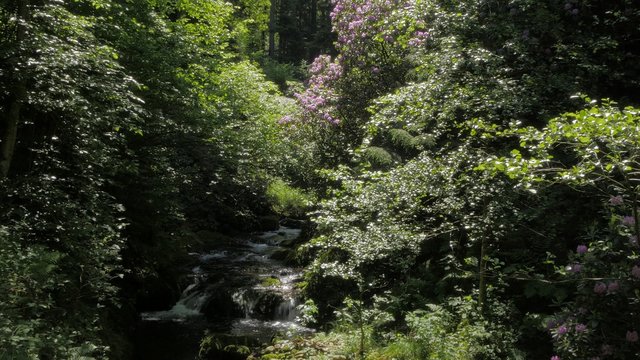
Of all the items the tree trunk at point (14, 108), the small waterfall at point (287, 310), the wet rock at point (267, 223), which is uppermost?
the tree trunk at point (14, 108)

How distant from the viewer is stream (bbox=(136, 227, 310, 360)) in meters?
8.73

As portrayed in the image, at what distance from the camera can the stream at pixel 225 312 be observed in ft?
28.6

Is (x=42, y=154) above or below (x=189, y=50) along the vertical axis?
below

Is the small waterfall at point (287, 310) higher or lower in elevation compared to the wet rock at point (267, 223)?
lower

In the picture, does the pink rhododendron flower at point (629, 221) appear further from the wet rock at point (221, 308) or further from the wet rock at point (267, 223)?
the wet rock at point (267, 223)

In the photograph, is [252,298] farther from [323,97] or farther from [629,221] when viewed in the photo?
[629,221]

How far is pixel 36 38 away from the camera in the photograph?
16.7 feet

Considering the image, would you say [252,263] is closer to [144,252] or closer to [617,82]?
[144,252]

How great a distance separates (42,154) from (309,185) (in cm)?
906

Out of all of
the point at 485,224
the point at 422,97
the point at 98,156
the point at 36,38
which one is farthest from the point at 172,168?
Result: the point at 485,224

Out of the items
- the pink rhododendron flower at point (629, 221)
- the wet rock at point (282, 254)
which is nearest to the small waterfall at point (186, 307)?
the wet rock at point (282, 254)

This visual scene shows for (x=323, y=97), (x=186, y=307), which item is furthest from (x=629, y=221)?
(x=323, y=97)

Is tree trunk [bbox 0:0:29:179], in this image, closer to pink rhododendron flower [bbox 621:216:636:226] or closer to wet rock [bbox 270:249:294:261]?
pink rhododendron flower [bbox 621:216:636:226]

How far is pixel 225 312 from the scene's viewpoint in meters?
10.5
